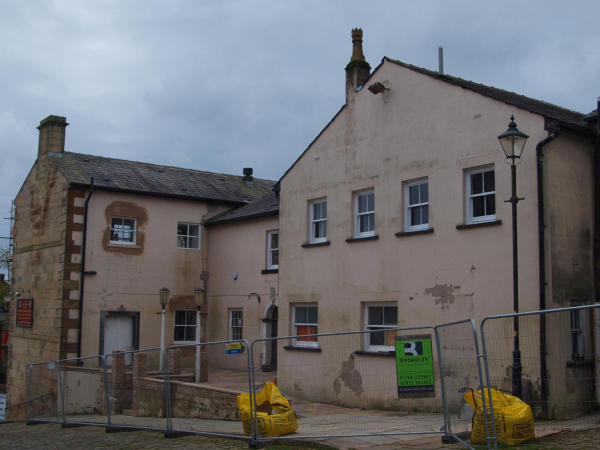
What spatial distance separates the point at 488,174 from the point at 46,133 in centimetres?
1789

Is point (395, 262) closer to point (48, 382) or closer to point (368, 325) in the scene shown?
point (368, 325)

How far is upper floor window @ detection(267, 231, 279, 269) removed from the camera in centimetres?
2275

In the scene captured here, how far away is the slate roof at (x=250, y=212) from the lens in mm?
22672

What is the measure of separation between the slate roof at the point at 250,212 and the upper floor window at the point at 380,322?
6.86 metres

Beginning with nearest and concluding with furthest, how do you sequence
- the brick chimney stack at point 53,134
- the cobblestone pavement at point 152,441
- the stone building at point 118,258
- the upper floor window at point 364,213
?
1. the cobblestone pavement at point 152,441
2. the upper floor window at point 364,213
3. the stone building at point 118,258
4. the brick chimney stack at point 53,134

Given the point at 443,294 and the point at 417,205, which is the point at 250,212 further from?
the point at 443,294

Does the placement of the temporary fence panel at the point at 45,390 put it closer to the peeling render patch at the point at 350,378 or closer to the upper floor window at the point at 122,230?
→ the upper floor window at the point at 122,230

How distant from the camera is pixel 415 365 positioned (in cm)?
926

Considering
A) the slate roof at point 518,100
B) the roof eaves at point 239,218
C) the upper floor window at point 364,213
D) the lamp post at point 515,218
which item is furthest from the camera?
the roof eaves at point 239,218

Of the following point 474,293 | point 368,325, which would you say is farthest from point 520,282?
point 368,325

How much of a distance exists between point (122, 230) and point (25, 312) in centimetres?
540

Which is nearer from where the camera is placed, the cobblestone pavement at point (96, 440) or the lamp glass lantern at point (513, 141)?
the cobblestone pavement at point (96, 440)

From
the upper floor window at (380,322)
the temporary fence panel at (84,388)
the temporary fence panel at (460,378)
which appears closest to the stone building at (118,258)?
the temporary fence panel at (84,388)

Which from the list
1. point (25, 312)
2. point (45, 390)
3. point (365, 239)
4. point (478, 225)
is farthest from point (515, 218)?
point (25, 312)
